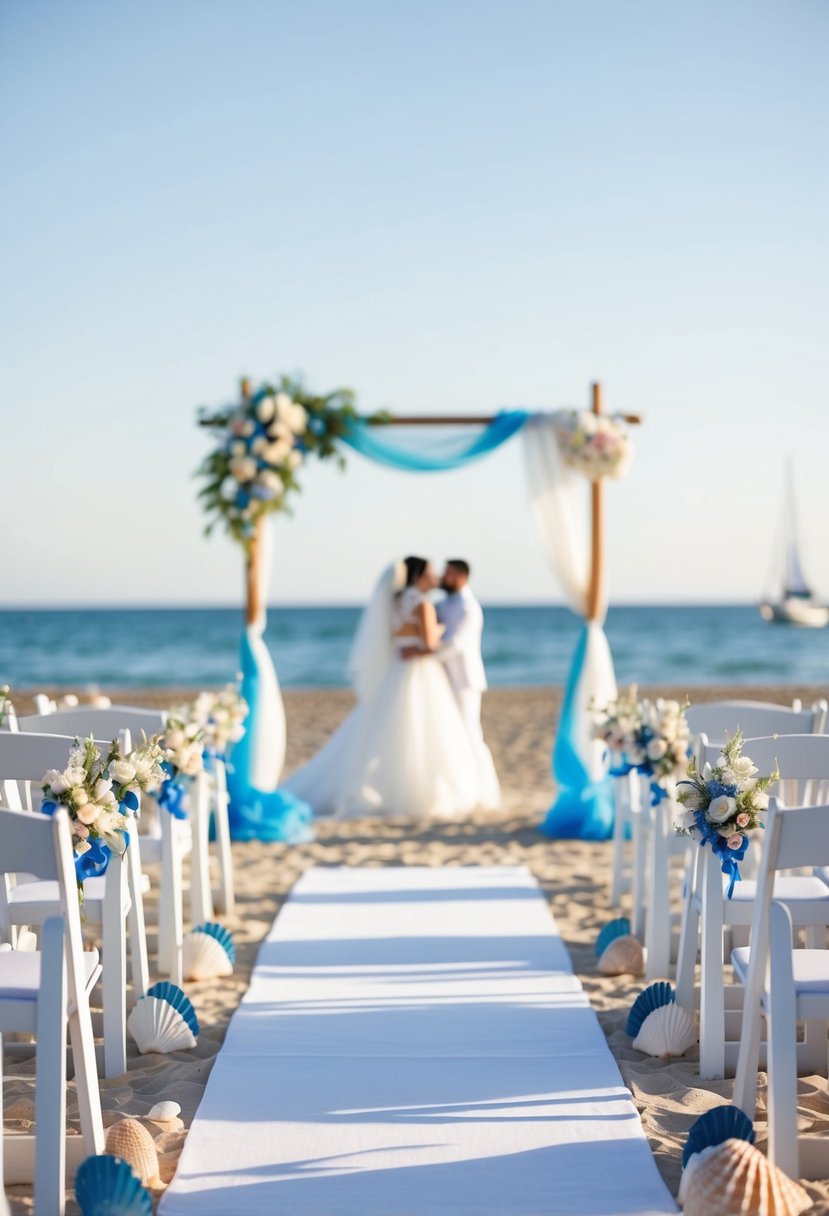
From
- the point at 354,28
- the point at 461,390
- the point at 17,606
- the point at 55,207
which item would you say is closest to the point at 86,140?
the point at 55,207

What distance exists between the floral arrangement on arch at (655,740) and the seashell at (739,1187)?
200 centimetres

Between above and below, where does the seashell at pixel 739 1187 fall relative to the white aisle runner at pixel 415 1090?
above

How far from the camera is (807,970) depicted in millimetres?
2760

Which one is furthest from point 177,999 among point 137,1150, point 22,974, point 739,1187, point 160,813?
point 739,1187

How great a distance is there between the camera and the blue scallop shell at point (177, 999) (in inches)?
145

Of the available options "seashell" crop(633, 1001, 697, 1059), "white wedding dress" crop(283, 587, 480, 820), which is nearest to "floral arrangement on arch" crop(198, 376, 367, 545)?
"white wedding dress" crop(283, 587, 480, 820)

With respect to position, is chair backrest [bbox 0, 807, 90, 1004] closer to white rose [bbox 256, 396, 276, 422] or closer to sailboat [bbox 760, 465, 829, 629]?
white rose [bbox 256, 396, 276, 422]

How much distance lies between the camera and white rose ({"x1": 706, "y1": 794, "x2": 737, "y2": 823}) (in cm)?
309

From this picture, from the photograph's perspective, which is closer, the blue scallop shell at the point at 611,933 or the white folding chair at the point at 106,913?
the white folding chair at the point at 106,913

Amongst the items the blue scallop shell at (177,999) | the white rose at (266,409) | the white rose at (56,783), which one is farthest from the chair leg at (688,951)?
the white rose at (266,409)

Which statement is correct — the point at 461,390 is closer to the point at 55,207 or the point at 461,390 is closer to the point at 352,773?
the point at 55,207

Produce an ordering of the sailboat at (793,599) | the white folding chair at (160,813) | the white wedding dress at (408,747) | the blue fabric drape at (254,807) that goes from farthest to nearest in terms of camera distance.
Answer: the sailboat at (793,599) < the white wedding dress at (408,747) < the blue fabric drape at (254,807) < the white folding chair at (160,813)

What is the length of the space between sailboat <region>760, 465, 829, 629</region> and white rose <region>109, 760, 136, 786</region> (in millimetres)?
33304

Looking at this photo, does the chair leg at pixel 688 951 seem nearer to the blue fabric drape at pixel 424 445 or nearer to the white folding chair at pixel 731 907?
the white folding chair at pixel 731 907
